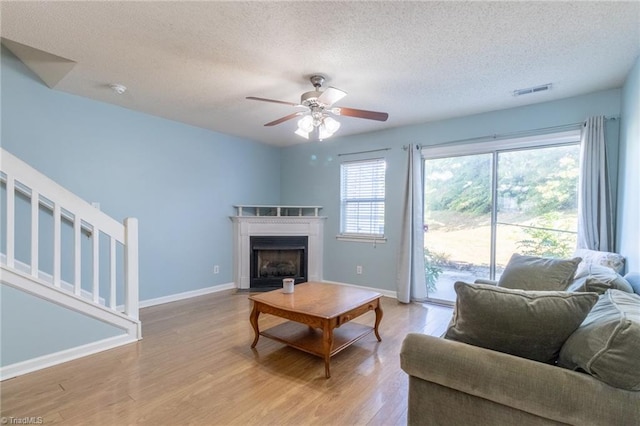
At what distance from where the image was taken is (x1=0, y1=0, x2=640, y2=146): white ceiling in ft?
6.01

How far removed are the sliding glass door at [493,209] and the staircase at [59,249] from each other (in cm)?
369

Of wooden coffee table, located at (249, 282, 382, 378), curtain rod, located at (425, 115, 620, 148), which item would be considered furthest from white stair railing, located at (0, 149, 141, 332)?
curtain rod, located at (425, 115, 620, 148)

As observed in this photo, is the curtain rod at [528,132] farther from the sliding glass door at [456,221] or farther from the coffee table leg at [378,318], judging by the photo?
the coffee table leg at [378,318]

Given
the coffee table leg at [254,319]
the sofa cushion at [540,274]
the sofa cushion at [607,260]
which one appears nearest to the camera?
the sofa cushion at [540,274]

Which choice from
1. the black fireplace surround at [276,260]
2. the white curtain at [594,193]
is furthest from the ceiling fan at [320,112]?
the black fireplace surround at [276,260]

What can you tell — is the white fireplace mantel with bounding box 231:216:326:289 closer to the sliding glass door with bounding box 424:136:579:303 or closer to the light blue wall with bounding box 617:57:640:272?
the sliding glass door with bounding box 424:136:579:303

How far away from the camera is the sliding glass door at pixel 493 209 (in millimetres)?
3338

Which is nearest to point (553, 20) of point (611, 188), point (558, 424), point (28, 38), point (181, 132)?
point (611, 188)

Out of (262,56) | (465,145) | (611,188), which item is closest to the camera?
(262,56)

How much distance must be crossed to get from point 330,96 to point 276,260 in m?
3.38

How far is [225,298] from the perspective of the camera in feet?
14.3

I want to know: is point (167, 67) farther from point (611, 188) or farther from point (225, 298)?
point (611, 188)

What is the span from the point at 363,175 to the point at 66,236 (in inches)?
155

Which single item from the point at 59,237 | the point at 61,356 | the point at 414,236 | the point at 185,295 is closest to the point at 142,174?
the point at 59,237
